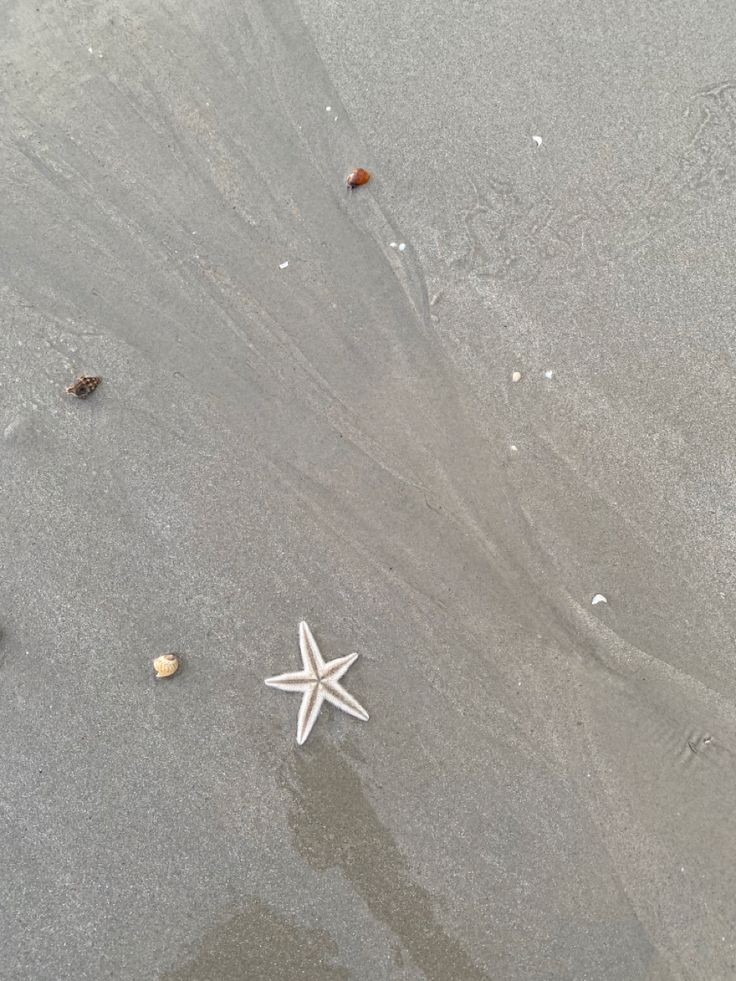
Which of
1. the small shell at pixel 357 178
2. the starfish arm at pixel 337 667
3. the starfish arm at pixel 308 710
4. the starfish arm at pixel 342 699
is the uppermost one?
the small shell at pixel 357 178

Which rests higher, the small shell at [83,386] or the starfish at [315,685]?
the small shell at [83,386]

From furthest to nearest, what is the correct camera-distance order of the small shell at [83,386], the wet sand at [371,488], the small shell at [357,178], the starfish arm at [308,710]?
the small shell at [357,178] → the small shell at [83,386] → the starfish arm at [308,710] → the wet sand at [371,488]

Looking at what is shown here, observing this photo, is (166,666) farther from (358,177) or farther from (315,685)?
(358,177)

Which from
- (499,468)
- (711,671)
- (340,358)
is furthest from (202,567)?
(711,671)

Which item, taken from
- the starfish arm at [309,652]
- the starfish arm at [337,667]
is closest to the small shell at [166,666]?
the starfish arm at [309,652]

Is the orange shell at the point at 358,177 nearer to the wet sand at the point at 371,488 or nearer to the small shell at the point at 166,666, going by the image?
the wet sand at the point at 371,488
